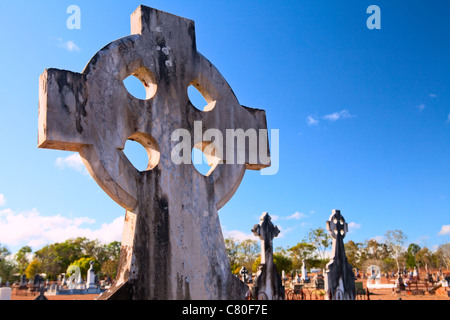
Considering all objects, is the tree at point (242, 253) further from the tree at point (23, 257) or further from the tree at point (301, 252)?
the tree at point (23, 257)

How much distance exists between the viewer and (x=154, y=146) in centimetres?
439

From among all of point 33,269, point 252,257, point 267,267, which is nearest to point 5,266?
point 33,269

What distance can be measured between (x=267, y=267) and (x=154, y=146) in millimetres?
6404

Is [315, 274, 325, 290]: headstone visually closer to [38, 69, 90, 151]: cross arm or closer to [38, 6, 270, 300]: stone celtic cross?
[38, 6, 270, 300]: stone celtic cross

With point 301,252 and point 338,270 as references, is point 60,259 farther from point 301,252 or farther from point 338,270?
point 338,270

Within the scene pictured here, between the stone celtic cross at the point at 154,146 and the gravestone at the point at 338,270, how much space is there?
683 cm

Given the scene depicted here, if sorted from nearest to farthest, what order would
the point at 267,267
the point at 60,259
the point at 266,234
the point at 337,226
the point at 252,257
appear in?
the point at 267,267 → the point at 266,234 → the point at 337,226 → the point at 252,257 → the point at 60,259

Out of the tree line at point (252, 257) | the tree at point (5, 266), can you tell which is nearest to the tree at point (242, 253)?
the tree line at point (252, 257)

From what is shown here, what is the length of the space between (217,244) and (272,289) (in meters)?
5.82

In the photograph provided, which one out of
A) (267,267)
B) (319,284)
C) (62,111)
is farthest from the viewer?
(319,284)

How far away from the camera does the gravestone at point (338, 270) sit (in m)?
10.6

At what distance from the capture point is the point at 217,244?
4504mm
